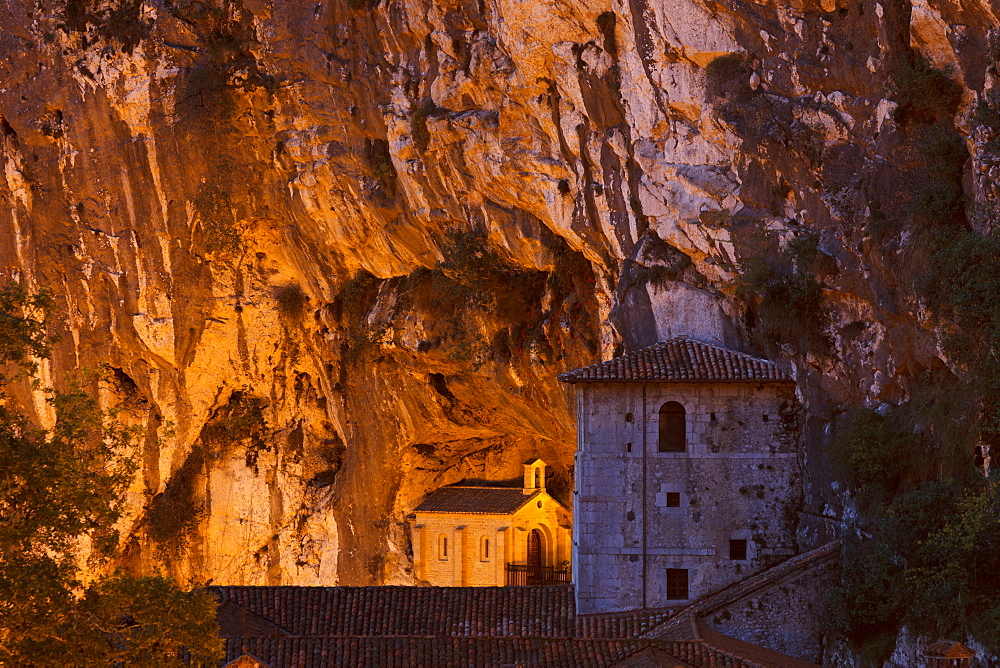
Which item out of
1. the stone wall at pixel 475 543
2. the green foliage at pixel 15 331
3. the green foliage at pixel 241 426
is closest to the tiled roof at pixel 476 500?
the stone wall at pixel 475 543

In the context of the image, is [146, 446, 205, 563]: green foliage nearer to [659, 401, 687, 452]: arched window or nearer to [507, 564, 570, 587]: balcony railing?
[507, 564, 570, 587]: balcony railing

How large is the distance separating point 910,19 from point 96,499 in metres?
16.3

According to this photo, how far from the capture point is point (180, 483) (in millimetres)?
42344

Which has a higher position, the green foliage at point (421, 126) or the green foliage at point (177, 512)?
the green foliage at point (421, 126)

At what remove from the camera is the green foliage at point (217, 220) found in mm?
38844

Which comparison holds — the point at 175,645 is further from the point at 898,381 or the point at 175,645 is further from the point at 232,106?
the point at 232,106

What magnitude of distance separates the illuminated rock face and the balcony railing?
11.3 ft

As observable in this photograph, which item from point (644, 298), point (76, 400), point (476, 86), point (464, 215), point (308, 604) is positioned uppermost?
point (476, 86)

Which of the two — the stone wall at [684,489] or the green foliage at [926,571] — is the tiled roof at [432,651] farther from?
the green foliage at [926,571]

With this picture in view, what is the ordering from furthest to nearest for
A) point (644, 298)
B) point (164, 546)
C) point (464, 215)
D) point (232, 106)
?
point (164, 546)
point (232, 106)
point (464, 215)
point (644, 298)

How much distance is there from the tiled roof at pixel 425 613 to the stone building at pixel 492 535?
12253mm

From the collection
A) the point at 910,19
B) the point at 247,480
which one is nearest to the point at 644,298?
the point at 910,19

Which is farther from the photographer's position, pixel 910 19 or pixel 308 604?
pixel 308 604

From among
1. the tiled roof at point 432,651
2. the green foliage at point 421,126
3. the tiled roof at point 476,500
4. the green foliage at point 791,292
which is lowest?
the tiled roof at point 432,651
